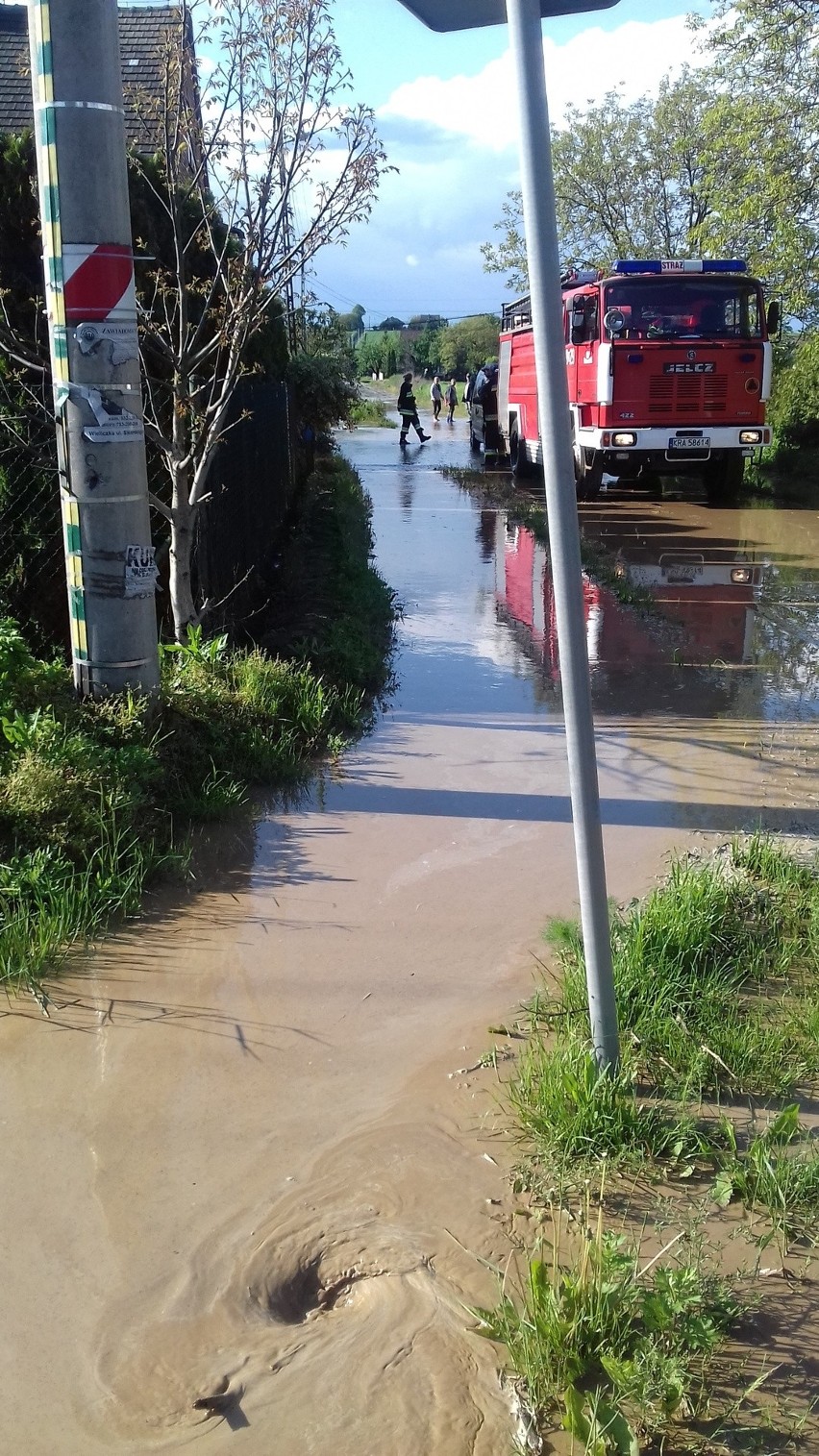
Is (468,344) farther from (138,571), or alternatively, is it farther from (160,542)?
(138,571)

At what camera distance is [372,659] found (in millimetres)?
8227

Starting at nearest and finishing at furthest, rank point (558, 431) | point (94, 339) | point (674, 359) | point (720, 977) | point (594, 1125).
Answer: point (558, 431) < point (594, 1125) < point (720, 977) < point (94, 339) < point (674, 359)

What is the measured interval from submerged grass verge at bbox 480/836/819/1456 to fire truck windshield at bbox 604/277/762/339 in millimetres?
12721

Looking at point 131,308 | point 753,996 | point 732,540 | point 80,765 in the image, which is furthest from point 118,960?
point 732,540

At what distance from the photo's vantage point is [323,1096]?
12.1 ft

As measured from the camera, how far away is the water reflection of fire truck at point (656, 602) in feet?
29.7

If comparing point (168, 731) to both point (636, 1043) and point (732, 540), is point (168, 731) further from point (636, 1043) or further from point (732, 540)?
point (732, 540)

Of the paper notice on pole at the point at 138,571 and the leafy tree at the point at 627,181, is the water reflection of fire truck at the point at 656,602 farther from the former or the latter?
the leafy tree at the point at 627,181

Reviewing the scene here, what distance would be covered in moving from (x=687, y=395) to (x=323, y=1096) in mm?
14377

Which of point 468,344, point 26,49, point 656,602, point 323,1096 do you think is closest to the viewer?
point 323,1096

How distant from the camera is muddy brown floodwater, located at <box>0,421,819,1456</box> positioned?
267cm

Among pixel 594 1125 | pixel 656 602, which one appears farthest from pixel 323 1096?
pixel 656 602

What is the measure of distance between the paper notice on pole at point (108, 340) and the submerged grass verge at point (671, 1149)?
303 cm

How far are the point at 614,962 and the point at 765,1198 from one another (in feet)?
3.38
